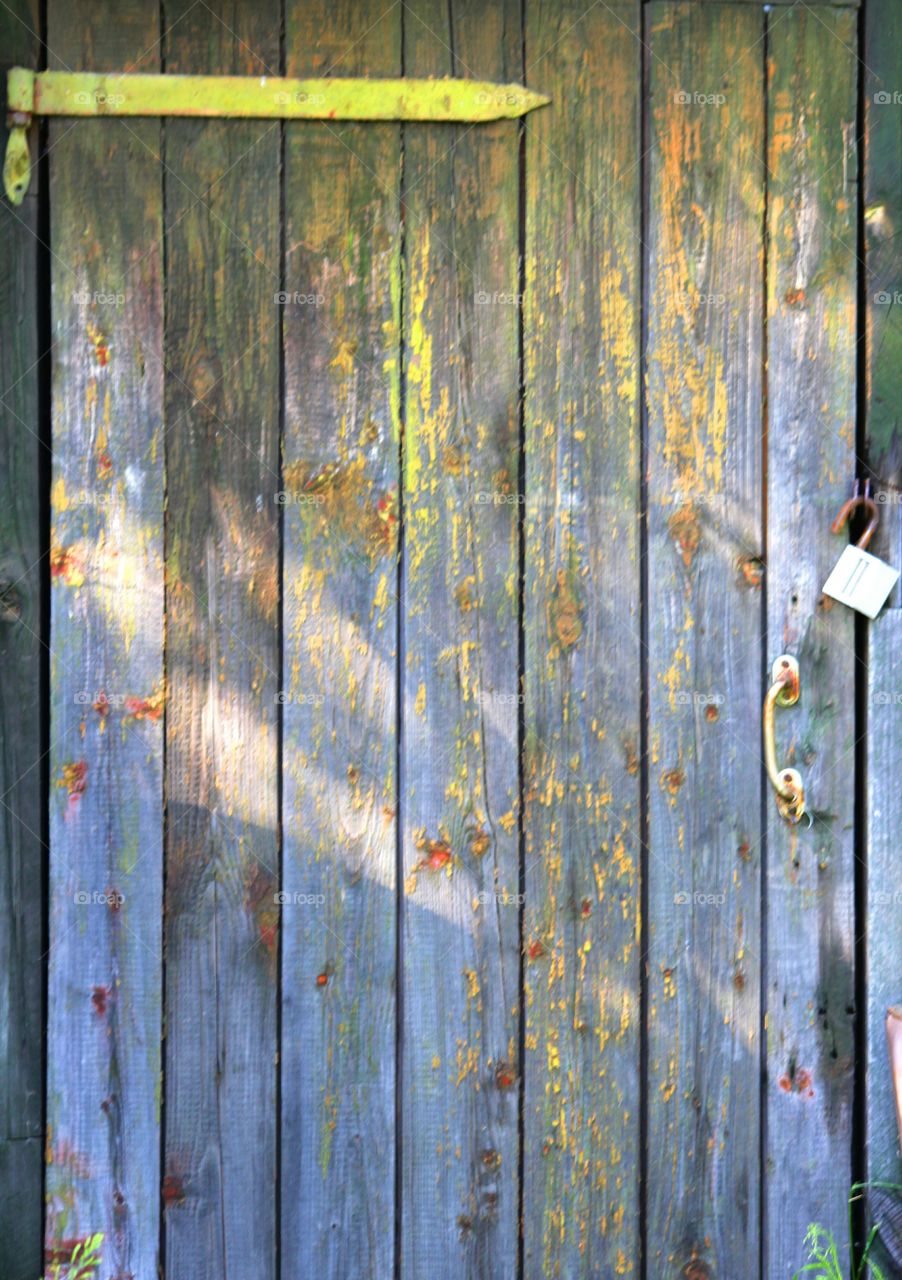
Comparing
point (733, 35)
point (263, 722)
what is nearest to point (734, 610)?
point (263, 722)

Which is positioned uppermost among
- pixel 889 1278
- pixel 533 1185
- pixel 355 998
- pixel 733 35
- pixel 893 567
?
pixel 733 35

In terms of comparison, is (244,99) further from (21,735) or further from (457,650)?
(21,735)

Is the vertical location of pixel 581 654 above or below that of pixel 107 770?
above

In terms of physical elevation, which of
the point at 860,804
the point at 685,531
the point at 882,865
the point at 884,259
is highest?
the point at 884,259

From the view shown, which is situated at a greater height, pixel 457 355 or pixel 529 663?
pixel 457 355

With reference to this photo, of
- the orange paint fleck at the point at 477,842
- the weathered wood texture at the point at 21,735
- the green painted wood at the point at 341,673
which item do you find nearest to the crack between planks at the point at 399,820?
the green painted wood at the point at 341,673

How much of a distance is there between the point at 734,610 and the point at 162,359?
3.37ft

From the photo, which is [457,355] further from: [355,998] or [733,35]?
[355,998]

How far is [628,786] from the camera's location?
79.5 inches

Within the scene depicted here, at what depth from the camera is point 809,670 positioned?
2039 mm

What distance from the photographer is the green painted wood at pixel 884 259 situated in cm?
202

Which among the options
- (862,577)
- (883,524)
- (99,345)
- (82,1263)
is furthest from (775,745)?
(82,1263)

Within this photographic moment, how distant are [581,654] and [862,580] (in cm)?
48

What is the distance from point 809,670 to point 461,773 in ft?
1.99
